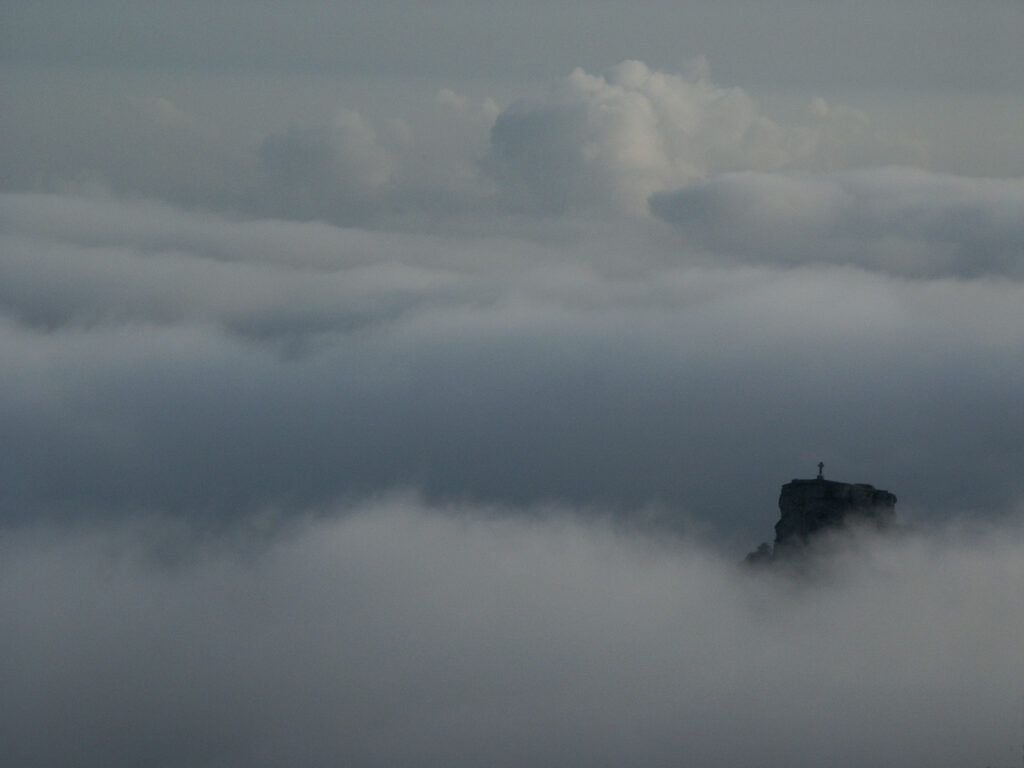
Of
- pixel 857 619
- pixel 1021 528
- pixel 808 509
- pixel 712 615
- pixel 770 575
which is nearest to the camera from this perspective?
pixel 808 509

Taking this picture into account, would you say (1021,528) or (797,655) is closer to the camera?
(797,655)

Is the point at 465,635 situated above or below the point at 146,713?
above

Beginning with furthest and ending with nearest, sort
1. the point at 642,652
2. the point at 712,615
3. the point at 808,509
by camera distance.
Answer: the point at 642,652 → the point at 712,615 → the point at 808,509

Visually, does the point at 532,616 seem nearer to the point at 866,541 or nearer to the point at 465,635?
the point at 465,635

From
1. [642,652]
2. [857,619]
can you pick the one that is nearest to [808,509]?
[857,619]
